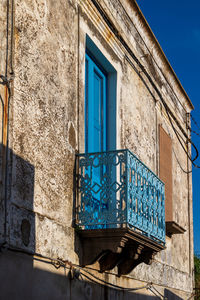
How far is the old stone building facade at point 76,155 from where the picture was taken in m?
5.42

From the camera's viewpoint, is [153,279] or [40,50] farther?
[153,279]

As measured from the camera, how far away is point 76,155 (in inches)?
269

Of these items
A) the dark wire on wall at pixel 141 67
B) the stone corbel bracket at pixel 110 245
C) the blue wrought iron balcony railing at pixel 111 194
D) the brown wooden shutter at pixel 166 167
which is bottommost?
the stone corbel bracket at pixel 110 245

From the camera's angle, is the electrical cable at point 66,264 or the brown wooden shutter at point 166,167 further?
the brown wooden shutter at point 166,167

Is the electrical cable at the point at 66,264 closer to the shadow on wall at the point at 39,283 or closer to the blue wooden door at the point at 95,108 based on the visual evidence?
the shadow on wall at the point at 39,283

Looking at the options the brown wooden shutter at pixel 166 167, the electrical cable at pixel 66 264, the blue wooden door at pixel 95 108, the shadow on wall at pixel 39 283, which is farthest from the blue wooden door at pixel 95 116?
the brown wooden shutter at pixel 166 167

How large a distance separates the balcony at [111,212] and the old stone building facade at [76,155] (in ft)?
0.04

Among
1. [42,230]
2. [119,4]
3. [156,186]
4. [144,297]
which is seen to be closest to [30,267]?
[42,230]

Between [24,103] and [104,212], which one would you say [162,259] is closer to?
[104,212]

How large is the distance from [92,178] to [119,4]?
9.99 feet

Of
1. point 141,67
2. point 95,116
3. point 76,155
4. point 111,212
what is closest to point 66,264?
point 111,212

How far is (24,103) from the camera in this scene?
5.70 metres

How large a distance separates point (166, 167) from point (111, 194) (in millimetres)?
4328

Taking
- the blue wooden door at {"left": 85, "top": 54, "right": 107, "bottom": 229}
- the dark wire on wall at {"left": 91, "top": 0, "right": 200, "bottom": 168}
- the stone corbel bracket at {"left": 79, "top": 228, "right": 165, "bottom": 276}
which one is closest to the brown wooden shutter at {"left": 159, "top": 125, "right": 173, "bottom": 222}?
the dark wire on wall at {"left": 91, "top": 0, "right": 200, "bottom": 168}
